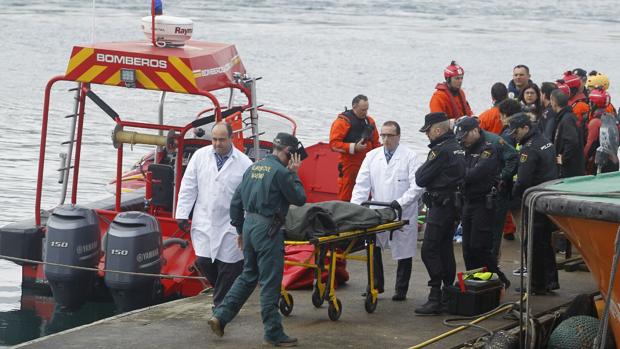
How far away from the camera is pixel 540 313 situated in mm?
10047

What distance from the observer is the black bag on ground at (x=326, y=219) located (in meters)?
9.29

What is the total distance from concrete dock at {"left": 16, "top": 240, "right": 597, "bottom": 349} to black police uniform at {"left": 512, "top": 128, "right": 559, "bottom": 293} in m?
0.17

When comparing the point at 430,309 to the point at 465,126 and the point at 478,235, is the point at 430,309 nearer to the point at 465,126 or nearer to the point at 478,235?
the point at 478,235

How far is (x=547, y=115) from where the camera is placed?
41.2ft

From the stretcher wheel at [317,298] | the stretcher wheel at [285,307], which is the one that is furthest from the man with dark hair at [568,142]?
the stretcher wheel at [285,307]

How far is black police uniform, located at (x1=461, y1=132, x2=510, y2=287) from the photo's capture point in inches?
399

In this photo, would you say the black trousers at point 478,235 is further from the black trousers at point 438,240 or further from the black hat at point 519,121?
the black hat at point 519,121

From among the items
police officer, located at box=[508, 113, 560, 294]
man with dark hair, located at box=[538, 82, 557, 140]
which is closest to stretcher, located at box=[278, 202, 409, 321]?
police officer, located at box=[508, 113, 560, 294]

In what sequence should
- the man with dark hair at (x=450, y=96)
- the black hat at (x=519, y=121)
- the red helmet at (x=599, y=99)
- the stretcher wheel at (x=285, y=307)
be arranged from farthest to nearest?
the man with dark hair at (x=450, y=96)
the red helmet at (x=599, y=99)
the black hat at (x=519, y=121)
the stretcher wheel at (x=285, y=307)

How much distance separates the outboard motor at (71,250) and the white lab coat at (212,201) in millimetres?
1612

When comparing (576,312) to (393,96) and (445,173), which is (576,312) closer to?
(445,173)

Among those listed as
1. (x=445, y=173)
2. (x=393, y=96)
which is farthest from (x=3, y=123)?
(x=445, y=173)

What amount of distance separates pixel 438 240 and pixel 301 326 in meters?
1.31

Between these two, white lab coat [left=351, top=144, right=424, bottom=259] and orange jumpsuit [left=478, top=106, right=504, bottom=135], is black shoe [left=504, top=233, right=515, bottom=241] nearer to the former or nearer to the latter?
orange jumpsuit [left=478, top=106, right=504, bottom=135]
